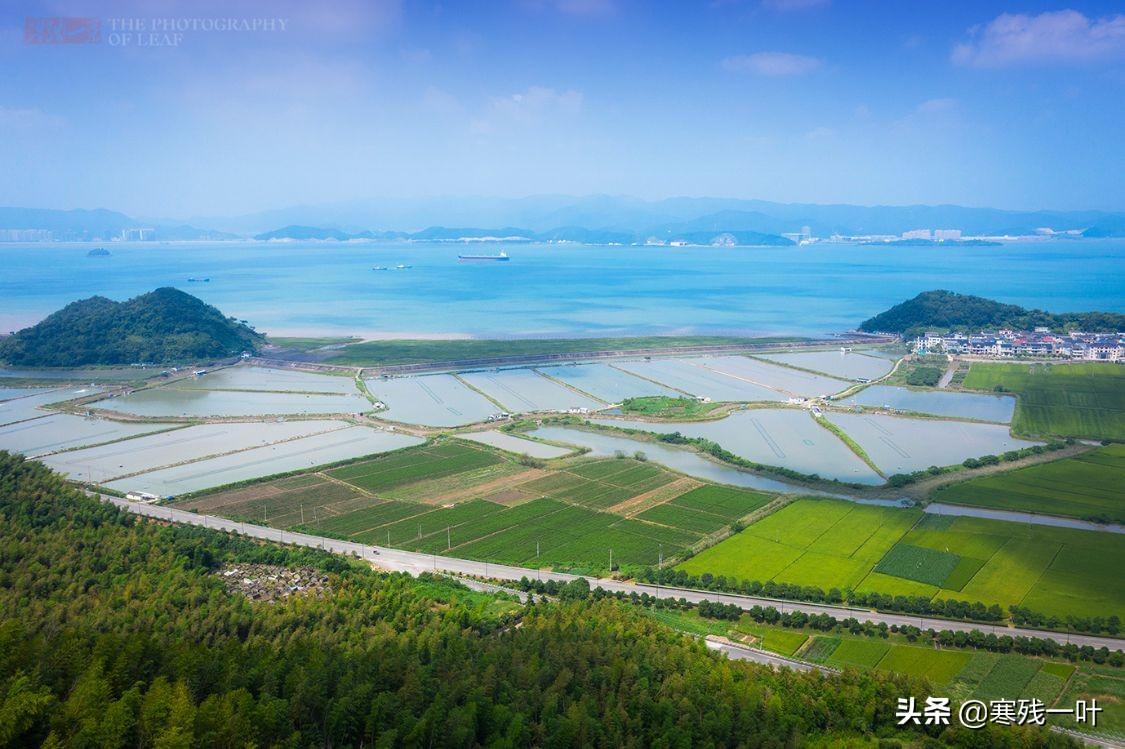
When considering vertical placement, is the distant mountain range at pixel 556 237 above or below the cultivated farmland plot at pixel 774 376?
above

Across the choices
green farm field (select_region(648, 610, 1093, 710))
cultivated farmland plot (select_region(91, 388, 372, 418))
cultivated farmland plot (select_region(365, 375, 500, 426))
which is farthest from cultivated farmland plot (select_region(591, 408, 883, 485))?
cultivated farmland plot (select_region(91, 388, 372, 418))

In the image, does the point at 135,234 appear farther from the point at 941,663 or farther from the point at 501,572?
the point at 941,663

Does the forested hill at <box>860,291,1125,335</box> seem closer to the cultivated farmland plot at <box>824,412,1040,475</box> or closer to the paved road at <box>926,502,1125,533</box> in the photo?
the cultivated farmland plot at <box>824,412,1040,475</box>

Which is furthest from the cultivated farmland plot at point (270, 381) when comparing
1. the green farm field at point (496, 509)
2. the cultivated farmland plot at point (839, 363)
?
the cultivated farmland plot at point (839, 363)

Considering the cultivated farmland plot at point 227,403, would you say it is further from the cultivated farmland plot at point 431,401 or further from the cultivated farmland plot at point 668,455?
the cultivated farmland plot at point 668,455

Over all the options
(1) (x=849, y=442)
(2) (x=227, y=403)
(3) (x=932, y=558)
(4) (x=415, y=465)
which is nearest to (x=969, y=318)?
(1) (x=849, y=442)

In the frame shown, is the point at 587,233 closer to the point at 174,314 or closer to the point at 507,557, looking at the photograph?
the point at 174,314
